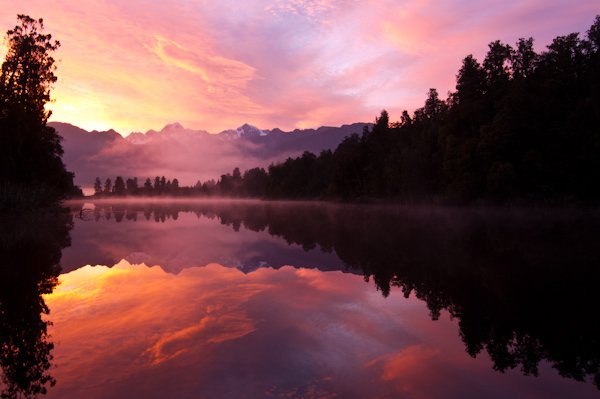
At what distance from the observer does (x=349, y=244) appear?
21906mm

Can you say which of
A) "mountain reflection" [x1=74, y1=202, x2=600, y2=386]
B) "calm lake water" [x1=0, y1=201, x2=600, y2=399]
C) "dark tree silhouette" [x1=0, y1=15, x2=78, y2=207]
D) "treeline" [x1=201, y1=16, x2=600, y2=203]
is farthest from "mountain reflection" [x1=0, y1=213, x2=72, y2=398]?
"treeline" [x1=201, y1=16, x2=600, y2=203]

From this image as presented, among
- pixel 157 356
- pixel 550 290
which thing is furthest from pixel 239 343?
pixel 550 290

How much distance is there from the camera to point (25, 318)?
340 inches

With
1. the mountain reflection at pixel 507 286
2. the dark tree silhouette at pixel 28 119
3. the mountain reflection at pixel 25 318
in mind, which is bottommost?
the mountain reflection at pixel 507 286

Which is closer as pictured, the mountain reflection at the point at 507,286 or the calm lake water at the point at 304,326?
the calm lake water at the point at 304,326

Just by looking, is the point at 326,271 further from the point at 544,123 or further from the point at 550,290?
the point at 544,123

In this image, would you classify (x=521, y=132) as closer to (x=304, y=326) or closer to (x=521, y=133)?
(x=521, y=133)

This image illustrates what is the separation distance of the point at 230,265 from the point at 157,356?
9427 millimetres

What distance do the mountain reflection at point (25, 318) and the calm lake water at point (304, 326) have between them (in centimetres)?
4

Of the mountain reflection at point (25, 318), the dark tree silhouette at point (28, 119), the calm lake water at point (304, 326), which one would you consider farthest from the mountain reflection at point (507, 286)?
the dark tree silhouette at point (28, 119)

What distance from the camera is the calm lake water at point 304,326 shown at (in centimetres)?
586

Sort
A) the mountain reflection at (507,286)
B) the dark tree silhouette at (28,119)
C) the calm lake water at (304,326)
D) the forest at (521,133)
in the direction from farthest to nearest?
the forest at (521,133)
the dark tree silhouette at (28,119)
the mountain reflection at (507,286)
the calm lake water at (304,326)

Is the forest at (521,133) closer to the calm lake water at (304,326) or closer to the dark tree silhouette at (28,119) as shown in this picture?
the calm lake water at (304,326)

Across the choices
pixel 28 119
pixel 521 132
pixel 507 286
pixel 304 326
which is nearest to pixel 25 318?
pixel 304 326
